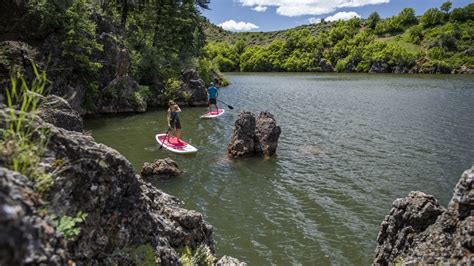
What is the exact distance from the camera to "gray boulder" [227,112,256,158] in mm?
20047

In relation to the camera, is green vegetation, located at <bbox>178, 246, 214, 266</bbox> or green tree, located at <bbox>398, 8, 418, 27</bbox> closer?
green vegetation, located at <bbox>178, 246, 214, 266</bbox>

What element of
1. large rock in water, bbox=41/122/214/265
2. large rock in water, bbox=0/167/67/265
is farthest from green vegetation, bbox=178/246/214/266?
large rock in water, bbox=0/167/67/265

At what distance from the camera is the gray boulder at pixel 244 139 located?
789 inches

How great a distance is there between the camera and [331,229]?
40.0 ft

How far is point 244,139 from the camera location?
20.2 m

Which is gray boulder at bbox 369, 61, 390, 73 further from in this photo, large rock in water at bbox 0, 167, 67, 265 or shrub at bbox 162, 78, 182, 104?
large rock in water at bbox 0, 167, 67, 265

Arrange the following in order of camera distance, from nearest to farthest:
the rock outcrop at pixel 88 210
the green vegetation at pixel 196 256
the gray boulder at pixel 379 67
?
the rock outcrop at pixel 88 210
the green vegetation at pixel 196 256
the gray boulder at pixel 379 67

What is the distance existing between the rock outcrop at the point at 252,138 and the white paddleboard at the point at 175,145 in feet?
7.61

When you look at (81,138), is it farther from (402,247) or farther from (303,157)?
(303,157)

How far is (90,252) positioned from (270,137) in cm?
1633

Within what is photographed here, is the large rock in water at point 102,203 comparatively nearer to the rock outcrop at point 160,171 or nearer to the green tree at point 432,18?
the rock outcrop at point 160,171

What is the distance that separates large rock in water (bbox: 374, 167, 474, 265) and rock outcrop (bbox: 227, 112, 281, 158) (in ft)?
38.4

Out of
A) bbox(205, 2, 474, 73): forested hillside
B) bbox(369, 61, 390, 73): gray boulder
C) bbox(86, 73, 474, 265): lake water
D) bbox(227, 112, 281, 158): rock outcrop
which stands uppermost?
bbox(205, 2, 474, 73): forested hillside

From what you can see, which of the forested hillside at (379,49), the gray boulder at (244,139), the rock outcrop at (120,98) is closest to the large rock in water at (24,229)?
the gray boulder at (244,139)
